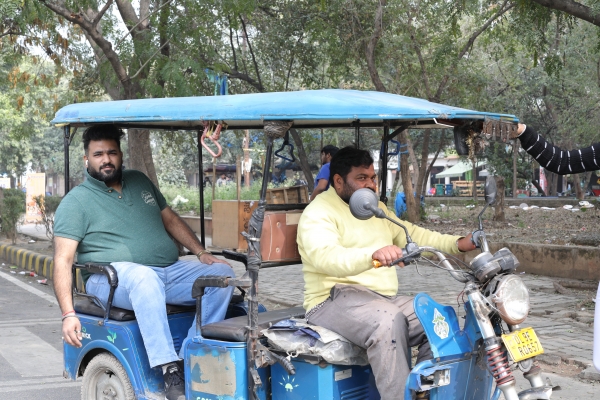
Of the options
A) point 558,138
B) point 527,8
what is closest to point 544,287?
point 527,8

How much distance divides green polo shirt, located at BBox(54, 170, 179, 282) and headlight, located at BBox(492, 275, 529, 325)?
2065 mm

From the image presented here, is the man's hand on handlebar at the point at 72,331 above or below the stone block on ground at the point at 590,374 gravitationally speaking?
above

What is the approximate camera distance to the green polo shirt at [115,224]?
379cm

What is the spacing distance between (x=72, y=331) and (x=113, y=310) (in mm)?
239

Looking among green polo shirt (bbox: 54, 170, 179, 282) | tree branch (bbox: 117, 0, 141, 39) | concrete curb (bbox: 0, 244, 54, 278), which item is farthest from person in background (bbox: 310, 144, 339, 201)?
concrete curb (bbox: 0, 244, 54, 278)

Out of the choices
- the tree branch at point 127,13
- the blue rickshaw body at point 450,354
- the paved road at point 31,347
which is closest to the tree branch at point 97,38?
the tree branch at point 127,13

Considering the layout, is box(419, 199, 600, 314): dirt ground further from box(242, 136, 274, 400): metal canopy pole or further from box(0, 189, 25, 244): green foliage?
box(0, 189, 25, 244): green foliage

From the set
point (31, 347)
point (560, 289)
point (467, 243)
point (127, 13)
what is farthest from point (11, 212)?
point (467, 243)

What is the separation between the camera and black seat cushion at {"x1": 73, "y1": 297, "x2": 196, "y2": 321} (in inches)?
146

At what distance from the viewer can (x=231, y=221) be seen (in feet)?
13.4

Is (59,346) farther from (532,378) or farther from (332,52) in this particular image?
(332,52)

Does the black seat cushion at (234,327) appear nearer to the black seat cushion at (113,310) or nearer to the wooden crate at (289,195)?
the black seat cushion at (113,310)

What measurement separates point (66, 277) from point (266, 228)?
3.56 ft

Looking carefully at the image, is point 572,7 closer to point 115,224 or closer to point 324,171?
point 324,171
